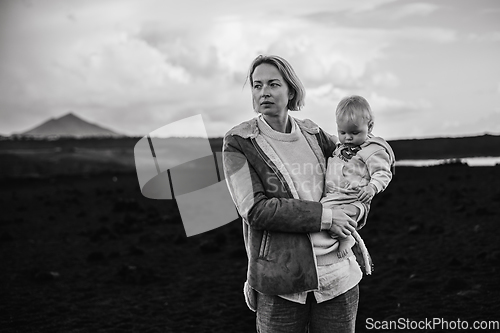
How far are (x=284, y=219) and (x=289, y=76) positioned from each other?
0.71 m

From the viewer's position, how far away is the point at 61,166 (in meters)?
30.1

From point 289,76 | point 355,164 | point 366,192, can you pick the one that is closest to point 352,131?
point 355,164

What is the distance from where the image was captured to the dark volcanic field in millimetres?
5230

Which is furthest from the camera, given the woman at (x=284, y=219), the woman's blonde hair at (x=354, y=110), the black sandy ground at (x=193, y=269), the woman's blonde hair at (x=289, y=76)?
the black sandy ground at (x=193, y=269)

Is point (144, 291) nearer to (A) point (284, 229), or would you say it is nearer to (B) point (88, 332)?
(B) point (88, 332)

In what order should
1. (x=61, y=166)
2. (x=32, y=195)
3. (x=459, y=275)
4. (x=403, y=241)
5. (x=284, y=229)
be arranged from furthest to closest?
(x=61, y=166) < (x=32, y=195) < (x=403, y=241) < (x=459, y=275) < (x=284, y=229)

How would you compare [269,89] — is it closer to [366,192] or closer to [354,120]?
[354,120]

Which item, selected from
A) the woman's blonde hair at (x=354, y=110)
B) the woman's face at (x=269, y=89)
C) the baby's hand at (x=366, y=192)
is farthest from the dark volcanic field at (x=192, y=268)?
the woman's face at (x=269, y=89)

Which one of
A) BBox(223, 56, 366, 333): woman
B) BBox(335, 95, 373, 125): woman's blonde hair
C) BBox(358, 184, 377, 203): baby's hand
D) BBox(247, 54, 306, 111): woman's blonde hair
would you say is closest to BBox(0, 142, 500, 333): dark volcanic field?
BBox(223, 56, 366, 333): woman

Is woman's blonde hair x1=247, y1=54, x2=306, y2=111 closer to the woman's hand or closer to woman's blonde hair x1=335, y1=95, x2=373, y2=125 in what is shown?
woman's blonde hair x1=335, y1=95, x2=373, y2=125

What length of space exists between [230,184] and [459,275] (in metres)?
4.59

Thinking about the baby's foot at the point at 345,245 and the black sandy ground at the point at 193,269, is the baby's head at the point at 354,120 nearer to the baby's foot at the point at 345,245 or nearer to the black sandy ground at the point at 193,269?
the baby's foot at the point at 345,245

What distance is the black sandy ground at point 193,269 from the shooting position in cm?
522

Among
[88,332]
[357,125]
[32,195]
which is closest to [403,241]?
[88,332]
